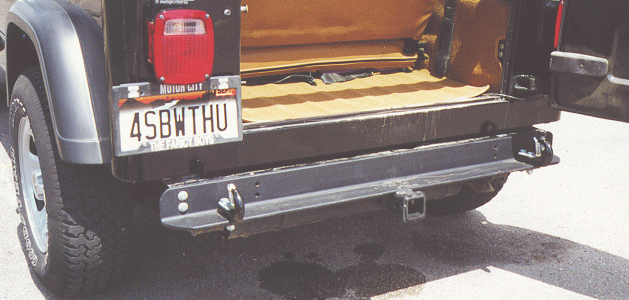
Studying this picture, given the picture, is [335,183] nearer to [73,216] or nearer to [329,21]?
[73,216]

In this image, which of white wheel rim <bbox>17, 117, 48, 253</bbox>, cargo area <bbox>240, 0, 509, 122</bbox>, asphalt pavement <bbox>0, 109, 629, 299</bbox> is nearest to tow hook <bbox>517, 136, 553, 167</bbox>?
cargo area <bbox>240, 0, 509, 122</bbox>

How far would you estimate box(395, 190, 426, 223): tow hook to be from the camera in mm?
2432

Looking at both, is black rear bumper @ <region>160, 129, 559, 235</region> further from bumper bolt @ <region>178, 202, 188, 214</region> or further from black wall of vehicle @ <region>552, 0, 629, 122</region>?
black wall of vehicle @ <region>552, 0, 629, 122</region>

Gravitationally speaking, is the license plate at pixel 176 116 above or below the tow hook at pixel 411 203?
above

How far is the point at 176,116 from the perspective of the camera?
2035 millimetres

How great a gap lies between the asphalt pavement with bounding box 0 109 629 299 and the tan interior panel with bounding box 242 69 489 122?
2.69 ft

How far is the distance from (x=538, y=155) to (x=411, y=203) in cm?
76

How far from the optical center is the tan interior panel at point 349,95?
279 cm

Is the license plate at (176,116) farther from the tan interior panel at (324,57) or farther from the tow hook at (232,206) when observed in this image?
the tan interior panel at (324,57)

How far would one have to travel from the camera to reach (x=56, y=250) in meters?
2.47

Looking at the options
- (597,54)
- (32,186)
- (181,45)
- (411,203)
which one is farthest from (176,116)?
(597,54)

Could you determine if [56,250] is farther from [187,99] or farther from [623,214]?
[623,214]

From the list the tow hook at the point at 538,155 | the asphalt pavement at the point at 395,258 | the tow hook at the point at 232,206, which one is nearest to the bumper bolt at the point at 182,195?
the tow hook at the point at 232,206

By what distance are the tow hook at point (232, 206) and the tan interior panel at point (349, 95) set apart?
49 cm
